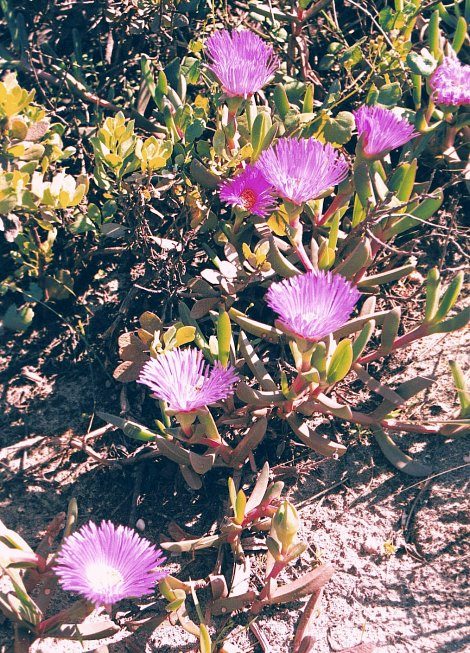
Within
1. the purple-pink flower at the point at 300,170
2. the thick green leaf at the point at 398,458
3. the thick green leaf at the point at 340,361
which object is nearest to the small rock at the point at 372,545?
the thick green leaf at the point at 398,458

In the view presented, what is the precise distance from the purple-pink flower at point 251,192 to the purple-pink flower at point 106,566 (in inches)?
25.5

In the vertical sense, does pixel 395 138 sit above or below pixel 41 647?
above

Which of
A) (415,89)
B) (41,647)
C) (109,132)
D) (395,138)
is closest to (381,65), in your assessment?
(415,89)

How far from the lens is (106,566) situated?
1.06 metres

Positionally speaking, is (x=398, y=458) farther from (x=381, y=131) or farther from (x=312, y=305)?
(x=381, y=131)

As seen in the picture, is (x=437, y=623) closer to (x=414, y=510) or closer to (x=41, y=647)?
(x=414, y=510)

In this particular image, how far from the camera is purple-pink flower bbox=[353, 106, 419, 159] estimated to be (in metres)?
1.37

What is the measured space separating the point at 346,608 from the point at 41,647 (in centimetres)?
51

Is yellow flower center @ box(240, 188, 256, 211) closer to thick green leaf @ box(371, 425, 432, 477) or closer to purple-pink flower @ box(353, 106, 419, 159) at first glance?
purple-pink flower @ box(353, 106, 419, 159)

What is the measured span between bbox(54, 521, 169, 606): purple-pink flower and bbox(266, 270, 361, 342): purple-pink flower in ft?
1.28

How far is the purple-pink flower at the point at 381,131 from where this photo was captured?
137 cm

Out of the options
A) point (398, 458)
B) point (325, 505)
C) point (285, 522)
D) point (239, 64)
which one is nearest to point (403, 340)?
point (398, 458)

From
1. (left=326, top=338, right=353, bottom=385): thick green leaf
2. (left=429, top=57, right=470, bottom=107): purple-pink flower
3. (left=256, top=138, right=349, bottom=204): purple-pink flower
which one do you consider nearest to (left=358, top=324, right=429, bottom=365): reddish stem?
(left=326, top=338, right=353, bottom=385): thick green leaf

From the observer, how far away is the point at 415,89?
1.61 metres
